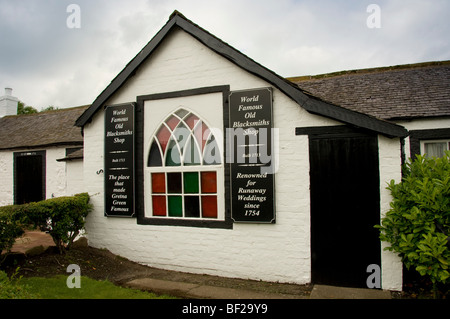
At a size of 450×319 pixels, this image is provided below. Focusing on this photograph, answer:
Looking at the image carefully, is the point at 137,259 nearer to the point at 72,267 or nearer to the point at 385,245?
the point at 72,267

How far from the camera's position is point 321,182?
5656 mm

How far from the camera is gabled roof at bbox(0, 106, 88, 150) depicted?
12576 mm

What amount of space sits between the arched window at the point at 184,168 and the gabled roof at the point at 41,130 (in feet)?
20.3

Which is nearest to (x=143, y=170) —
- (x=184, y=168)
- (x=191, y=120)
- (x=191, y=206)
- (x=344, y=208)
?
(x=184, y=168)

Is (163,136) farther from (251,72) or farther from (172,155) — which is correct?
(251,72)

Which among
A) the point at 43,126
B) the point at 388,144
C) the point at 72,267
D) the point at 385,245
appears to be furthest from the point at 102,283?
the point at 43,126

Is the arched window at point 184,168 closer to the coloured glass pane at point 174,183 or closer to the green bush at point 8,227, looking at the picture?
the coloured glass pane at point 174,183

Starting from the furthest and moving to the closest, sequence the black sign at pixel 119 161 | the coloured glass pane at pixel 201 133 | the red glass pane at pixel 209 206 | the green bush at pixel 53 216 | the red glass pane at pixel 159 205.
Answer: the black sign at pixel 119 161
the red glass pane at pixel 159 205
the coloured glass pane at pixel 201 133
the red glass pane at pixel 209 206
the green bush at pixel 53 216

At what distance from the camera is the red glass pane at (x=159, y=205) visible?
6.96m

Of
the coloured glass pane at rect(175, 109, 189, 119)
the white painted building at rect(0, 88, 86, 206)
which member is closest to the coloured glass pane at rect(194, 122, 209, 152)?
the coloured glass pane at rect(175, 109, 189, 119)

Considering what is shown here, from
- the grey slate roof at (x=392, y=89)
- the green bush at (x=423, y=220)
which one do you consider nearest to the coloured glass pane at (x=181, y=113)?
the grey slate roof at (x=392, y=89)

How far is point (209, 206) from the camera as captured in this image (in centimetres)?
648

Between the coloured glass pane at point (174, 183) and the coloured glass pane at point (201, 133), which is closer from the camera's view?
the coloured glass pane at point (201, 133)
